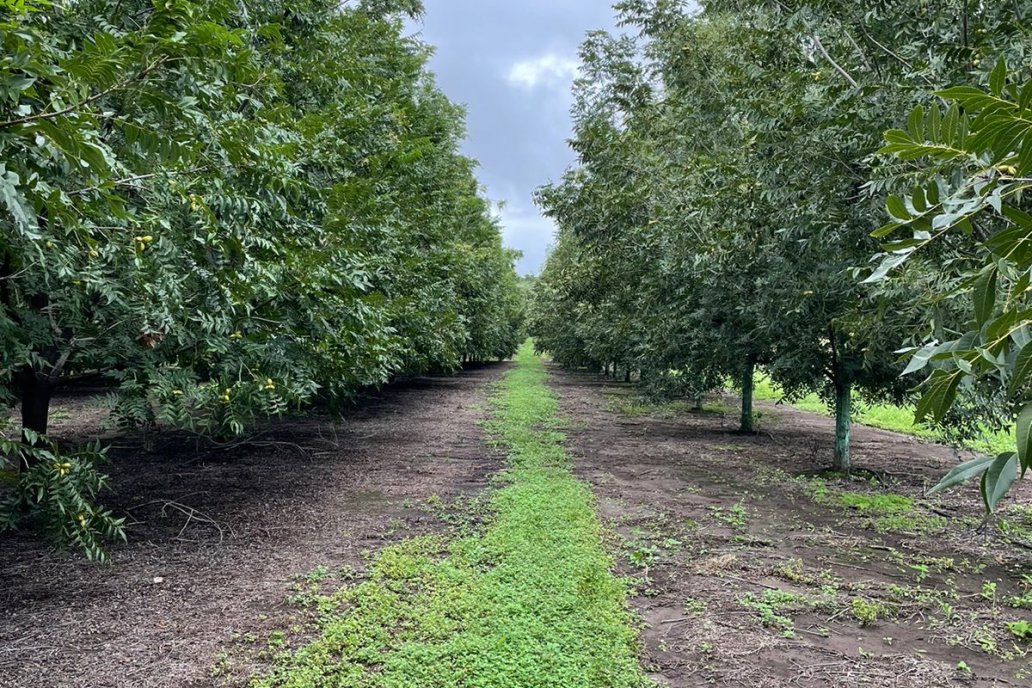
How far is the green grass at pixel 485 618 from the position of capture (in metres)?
3.18

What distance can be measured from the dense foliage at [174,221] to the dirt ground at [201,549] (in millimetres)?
481

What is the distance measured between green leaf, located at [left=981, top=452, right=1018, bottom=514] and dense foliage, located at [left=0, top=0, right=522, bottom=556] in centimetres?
198

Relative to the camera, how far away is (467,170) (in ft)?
72.0

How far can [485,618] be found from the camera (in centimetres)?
379

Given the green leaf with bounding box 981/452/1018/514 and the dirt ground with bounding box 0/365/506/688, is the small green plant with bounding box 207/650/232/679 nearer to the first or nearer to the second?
the dirt ground with bounding box 0/365/506/688

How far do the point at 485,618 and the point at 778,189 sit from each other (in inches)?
162

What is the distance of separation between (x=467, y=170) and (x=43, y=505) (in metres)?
19.5

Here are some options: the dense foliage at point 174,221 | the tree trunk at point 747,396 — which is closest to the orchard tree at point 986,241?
the dense foliage at point 174,221

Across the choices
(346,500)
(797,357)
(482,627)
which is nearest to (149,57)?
(482,627)

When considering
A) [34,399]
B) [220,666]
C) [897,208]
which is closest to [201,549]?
[34,399]

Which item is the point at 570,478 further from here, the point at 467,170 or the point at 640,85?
the point at 467,170

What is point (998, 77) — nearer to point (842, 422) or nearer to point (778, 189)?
point (778, 189)

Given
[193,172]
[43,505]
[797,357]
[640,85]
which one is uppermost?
[640,85]

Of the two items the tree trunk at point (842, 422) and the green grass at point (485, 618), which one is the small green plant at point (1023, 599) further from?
the tree trunk at point (842, 422)
